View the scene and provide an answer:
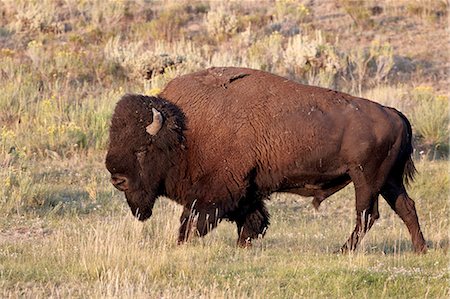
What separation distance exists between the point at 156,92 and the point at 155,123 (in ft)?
27.9

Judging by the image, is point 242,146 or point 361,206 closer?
point 242,146

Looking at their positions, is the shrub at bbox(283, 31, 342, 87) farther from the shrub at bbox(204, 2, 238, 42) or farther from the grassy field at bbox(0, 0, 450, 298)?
the shrub at bbox(204, 2, 238, 42)

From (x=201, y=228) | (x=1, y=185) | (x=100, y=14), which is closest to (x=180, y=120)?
(x=201, y=228)

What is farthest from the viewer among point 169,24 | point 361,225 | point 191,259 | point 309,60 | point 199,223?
point 169,24

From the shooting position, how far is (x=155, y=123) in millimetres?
9141

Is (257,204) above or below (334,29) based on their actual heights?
above

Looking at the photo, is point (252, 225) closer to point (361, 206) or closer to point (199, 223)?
point (199, 223)

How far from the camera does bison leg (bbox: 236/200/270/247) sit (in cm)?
960

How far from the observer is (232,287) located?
724cm

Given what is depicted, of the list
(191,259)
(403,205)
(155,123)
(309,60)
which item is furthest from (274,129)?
(309,60)

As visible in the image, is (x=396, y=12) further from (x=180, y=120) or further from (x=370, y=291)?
(x=370, y=291)

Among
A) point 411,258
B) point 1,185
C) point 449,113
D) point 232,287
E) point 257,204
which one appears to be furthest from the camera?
point 449,113

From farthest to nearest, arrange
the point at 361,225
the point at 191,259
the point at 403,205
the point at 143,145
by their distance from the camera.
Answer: the point at 403,205 < the point at 361,225 < the point at 143,145 < the point at 191,259

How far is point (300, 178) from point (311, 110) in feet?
2.32
